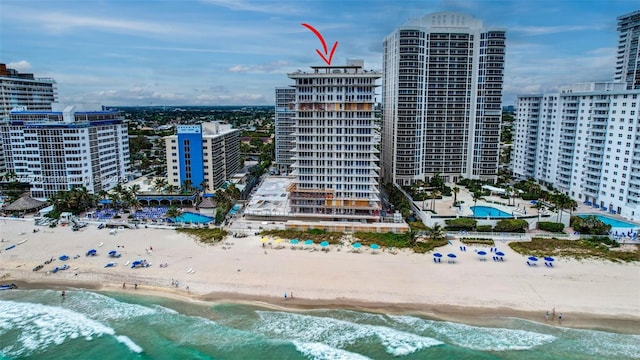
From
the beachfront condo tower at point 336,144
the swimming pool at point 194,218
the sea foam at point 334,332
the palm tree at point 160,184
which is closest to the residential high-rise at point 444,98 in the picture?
the beachfront condo tower at point 336,144

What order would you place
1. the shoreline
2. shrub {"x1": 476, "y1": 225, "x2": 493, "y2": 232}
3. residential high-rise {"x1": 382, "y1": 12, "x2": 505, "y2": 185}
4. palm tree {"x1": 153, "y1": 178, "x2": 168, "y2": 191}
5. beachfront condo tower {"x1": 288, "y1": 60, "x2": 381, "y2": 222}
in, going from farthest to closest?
1. residential high-rise {"x1": 382, "y1": 12, "x2": 505, "y2": 185}
2. palm tree {"x1": 153, "y1": 178, "x2": 168, "y2": 191}
3. beachfront condo tower {"x1": 288, "y1": 60, "x2": 381, "y2": 222}
4. shrub {"x1": 476, "y1": 225, "x2": 493, "y2": 232}
5. the shoreline

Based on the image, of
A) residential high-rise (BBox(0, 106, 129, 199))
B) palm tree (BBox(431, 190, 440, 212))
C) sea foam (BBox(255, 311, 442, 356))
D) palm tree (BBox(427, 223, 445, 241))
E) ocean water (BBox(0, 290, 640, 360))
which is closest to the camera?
ocean water (BBox(0, 290, 640, 360))

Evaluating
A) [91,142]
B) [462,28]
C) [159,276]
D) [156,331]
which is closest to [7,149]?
[91,142]

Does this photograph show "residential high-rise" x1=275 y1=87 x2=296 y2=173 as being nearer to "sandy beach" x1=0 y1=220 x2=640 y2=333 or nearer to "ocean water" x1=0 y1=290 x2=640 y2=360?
"sandy beach" x1=0 y1=220 x2=640 y2=333

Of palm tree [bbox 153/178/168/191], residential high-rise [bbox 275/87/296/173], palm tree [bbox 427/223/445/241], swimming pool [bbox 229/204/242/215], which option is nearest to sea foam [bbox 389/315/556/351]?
palm tree [bbox 427/223/445/241]

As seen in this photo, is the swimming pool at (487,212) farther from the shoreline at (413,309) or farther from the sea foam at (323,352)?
the sea foam at (323,352)

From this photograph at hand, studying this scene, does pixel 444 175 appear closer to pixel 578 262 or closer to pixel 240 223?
pixel 578 262

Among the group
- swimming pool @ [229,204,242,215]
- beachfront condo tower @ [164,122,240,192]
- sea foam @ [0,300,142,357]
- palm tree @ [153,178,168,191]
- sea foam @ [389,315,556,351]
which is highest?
beachfront condo tower @ [164,122,240,192]
